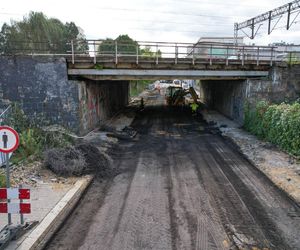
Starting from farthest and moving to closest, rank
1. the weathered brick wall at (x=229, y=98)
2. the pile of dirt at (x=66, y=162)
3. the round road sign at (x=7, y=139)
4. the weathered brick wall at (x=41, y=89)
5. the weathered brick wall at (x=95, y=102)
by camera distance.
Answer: the weathered brick wall at (x=229, y=98) < the weathered brick wall at (x=95, y=102) < the weathered brick wall at (x=41, y=89) < the pile of dirt at (x=66, y=162) < the round road sign at (x=7, y=139)

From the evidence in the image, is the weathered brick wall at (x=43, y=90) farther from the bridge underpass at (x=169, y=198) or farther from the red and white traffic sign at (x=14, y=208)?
the red and white traffic sign at (x=14, y=208)

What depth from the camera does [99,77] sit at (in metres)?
20.9

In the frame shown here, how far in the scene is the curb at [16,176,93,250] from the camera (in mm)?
6907

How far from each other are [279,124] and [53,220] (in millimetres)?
12267


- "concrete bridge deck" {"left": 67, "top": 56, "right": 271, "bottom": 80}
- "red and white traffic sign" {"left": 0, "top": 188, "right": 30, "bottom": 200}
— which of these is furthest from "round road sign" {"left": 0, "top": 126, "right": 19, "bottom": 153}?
"concrete bridge deck" {"left": 67, "top": 56, "right": 271, "bottom": 80}

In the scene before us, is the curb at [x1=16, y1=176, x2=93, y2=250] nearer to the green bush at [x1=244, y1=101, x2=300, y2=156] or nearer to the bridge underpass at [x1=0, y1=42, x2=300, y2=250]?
the bridge underpass at [x1=0, y1=42, x2=300, y2=250]

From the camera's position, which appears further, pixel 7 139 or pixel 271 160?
pixel 271 160

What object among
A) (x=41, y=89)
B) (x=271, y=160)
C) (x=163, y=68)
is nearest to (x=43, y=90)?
(x=41, y=89)

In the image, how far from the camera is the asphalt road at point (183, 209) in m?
7.18

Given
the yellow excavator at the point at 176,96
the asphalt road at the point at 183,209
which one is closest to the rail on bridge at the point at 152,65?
the asphalt road at the point at 183,209

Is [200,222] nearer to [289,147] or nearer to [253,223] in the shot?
[253,223]

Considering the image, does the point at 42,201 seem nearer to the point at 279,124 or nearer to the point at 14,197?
the point at 14,197

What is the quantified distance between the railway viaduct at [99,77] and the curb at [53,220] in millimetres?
8473

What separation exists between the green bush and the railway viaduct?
3.05m
